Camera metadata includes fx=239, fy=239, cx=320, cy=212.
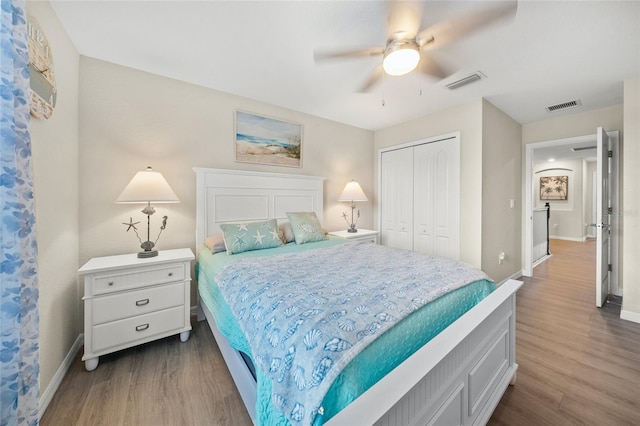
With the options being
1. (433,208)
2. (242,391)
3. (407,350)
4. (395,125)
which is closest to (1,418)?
(242,391)

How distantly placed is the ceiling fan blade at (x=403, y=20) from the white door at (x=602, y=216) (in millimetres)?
2773

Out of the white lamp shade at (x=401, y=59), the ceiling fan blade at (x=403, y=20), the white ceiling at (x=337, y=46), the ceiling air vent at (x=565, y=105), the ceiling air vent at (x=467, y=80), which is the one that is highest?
the ceiling air vent at (x=565, y=105)

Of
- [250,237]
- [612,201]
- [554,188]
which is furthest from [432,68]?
[554,188]

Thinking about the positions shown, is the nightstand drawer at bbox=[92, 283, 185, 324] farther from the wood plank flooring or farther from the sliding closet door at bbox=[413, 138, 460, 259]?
the sliding closet door at bbox=[413, 138, 460, 259]

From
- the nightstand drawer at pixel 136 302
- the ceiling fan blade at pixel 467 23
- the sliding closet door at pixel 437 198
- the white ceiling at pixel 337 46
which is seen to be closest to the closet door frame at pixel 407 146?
the sliding closet door at pixel 437 198

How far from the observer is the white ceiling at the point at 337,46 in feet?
5.31

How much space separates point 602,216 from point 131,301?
494 centimetres

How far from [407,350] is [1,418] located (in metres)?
1.31

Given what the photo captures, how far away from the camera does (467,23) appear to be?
1429 mm

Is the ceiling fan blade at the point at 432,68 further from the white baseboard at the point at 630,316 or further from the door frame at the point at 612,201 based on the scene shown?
the white baseboard at the point at 630,316

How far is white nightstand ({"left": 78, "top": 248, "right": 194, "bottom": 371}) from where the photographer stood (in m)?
1.76

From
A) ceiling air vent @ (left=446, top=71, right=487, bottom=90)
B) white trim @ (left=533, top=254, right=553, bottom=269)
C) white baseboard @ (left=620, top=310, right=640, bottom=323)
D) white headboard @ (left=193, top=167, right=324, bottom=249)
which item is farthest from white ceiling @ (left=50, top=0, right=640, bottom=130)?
white trim @ (left=533, top=254, right=553, bottom=269)

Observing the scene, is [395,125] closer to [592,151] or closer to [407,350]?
[407,350]

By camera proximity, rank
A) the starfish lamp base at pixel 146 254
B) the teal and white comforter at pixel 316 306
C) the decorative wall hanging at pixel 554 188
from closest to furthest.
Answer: the teal and white comforter at pixel 316 306 → the starfish lamp base at pixel 146 254 → the decorative wall hanging at pixel 554 188
